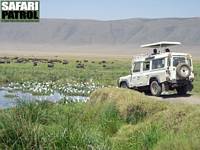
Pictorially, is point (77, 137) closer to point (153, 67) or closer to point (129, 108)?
point (129, 108)

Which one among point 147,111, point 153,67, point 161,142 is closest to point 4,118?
point 161,142

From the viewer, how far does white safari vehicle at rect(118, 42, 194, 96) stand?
75.4 ft

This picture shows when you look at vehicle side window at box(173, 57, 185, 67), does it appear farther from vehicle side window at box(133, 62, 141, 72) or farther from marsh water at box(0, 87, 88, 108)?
marsh water at box(0, 87, 88, 108)

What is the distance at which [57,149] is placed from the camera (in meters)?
11.4

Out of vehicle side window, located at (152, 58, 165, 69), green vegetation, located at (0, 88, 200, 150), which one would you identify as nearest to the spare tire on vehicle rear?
vehicle side window, located at (152, 58, 165, 69)

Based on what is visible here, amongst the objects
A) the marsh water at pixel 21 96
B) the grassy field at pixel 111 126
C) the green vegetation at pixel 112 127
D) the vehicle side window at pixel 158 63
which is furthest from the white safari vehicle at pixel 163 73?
the green vegetation at pixel 112 127

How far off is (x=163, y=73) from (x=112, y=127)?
8.44 metres

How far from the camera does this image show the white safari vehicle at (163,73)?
2299 cm

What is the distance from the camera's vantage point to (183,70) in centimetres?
2281

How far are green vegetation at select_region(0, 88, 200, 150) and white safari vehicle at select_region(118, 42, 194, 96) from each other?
5801 millimetres

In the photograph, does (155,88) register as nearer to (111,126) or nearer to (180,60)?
(180,60)

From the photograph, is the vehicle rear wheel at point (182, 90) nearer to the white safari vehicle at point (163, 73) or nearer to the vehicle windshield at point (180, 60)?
the white safari vehicle at point (163, 73)

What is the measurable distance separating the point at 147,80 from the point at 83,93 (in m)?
8.72

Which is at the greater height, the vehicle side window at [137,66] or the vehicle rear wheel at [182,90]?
the vehicle side window at [137,66]
